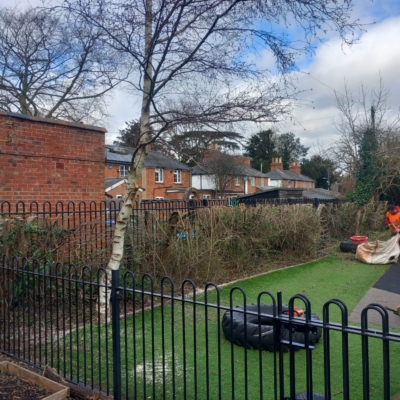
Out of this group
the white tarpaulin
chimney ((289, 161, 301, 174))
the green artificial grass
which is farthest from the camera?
chimney ((289, 161, 301, 174))

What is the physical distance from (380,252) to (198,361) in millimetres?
8600

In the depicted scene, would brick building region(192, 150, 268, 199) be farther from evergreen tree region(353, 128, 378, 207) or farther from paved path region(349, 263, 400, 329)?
paved path region(349, 263, 400, 329)

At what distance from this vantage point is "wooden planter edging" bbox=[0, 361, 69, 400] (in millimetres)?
3558

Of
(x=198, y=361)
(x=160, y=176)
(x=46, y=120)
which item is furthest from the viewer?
(x=160, y=176)

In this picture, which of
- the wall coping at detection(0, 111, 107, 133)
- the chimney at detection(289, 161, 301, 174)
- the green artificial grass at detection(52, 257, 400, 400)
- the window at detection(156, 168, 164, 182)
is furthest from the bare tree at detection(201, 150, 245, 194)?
the green artificial grass at detection(52, 257, 400, 400)

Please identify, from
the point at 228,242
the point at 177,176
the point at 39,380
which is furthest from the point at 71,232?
the point at 177,176

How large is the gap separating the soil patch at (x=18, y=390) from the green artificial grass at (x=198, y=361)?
0.30 metres

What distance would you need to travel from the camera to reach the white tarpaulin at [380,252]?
37.5 feet

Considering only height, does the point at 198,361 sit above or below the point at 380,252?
below

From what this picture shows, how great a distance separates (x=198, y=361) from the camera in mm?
4621

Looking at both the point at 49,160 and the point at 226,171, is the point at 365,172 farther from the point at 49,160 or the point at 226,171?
the point at 226,171

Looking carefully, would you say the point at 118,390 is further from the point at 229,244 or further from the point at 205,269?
the point at 229,244

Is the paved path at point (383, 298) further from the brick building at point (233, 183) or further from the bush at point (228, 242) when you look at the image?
the brick building at point (233, 183)

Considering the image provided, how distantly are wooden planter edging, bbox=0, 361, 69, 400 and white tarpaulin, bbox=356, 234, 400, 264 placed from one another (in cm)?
990
